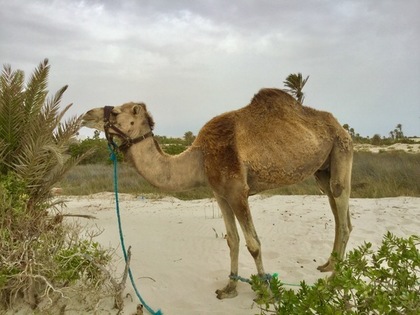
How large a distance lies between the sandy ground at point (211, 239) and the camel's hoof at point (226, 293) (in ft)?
0.20

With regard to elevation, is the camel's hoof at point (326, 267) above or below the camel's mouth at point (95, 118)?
below

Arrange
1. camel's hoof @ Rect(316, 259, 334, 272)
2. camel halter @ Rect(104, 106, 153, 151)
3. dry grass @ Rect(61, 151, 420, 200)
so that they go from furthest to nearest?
dry grass @ Rect(61, 151, 420, 200), camel's hoof @ Rect(316, 259, 334, 272), camel halter @ Rect(104, 106, 153, 151)

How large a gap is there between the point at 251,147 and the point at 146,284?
2.13m

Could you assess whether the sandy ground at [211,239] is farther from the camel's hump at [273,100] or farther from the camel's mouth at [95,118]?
the camel's hump at [273,100]

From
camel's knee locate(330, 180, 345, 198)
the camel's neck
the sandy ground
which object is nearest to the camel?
the camel's neck

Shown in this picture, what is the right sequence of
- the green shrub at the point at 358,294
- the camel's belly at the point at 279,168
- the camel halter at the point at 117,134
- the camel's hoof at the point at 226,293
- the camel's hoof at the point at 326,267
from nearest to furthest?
1. the green shrub at the point at 358,294
2. the camel halter at the point at 117,134
3. the camel's belly at the point at 279,168
4. the camel's hoof at the point at 226,293
5. the camel's hoof at the point at 326,267

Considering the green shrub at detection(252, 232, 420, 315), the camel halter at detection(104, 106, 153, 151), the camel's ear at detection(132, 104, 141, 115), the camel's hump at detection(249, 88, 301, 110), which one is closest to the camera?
the green shrub at detection(252, 232, 420, 315)

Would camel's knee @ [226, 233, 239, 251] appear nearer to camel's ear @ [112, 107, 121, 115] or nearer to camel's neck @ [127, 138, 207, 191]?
camel's neck @ [127, 138, 207, 191]

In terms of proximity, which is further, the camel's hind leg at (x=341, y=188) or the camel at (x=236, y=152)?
the camel's hind leg at (x=341, y=188)

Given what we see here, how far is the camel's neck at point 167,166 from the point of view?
14.3 feet

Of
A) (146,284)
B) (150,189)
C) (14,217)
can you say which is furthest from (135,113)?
(150,189)

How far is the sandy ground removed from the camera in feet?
15.4

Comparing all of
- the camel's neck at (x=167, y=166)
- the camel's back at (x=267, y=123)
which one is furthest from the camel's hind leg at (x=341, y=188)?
the camel's neck at (x=167, y=166)

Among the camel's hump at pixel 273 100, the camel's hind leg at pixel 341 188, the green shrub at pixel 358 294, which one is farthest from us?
the camel's hind leg at pixel 341 188
